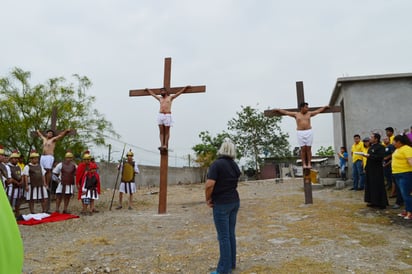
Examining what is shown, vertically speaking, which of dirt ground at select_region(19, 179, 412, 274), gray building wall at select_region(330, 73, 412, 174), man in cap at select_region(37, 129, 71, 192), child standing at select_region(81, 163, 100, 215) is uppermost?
gray building wall at select_region(330, 73, 412, 174)

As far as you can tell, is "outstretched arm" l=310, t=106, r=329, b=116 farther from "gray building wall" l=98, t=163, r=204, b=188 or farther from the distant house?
"gray building wall" l=98, t=163, r=204, b=188

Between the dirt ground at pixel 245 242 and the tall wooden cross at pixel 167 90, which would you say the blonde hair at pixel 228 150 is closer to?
the dirt ground at pixel 245 242

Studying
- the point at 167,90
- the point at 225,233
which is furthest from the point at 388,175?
the point at 225,233

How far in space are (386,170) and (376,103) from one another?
3.64 m

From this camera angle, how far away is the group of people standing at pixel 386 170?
6336mm

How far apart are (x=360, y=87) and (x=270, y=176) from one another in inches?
910

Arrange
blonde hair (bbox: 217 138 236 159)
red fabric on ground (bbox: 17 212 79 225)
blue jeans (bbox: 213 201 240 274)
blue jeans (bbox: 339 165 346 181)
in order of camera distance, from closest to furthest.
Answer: blue jeans (bbox: 213 201 240 274) < blonde hair (bbox: 217 138 236 159) < red fabric on ground (bbox: 17 212 79 225) < blue jeans (bbox: 339 165 346 181)

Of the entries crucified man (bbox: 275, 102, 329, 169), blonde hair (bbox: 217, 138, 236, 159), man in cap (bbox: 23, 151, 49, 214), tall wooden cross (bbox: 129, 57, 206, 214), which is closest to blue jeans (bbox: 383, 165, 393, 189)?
crucified man (bbox: 275, 102, 329, 169)

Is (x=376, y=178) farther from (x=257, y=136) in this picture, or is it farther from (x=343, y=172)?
(x=257, y=136)

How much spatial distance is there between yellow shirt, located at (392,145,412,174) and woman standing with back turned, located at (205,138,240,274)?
404cm

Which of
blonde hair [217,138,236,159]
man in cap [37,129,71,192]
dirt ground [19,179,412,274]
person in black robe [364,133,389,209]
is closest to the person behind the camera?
blonde hair [217,138,236,159]

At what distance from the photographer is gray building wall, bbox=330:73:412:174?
37.5ft

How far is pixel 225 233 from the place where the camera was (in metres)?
4.00

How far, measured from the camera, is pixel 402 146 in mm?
6492
